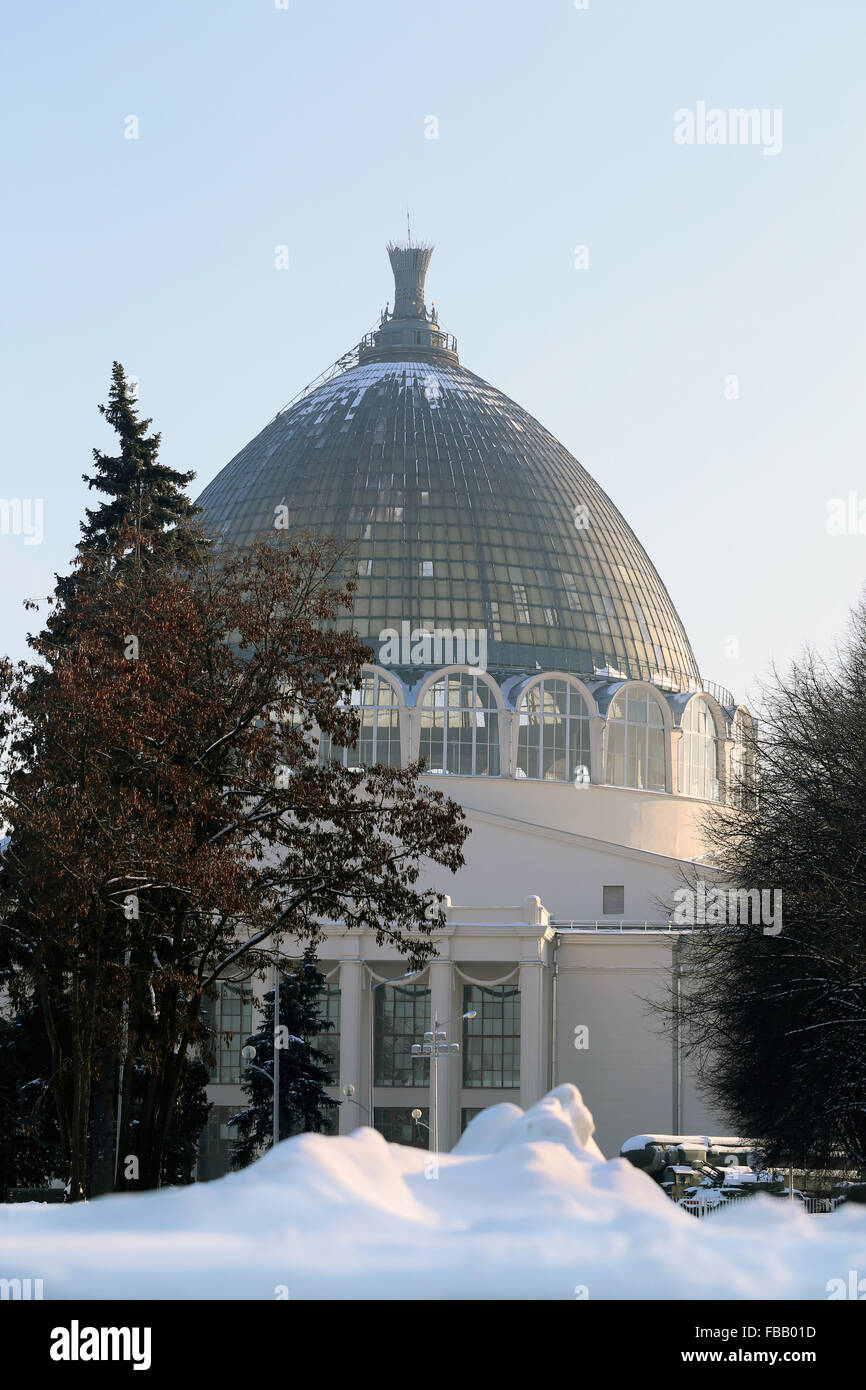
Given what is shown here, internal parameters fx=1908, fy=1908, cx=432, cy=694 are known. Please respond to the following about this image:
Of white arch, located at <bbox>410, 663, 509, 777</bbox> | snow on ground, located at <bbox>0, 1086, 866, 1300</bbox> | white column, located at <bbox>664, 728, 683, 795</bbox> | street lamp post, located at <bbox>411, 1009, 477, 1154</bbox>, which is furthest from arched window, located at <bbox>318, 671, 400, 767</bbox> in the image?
snow on ground, located at <bbox>0, 1086, 866, 1300</bbox>

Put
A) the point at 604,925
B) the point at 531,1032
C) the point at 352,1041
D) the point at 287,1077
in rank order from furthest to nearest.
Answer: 1. the point at 604,925
2. the point at 352,1041
3. the point at 531,1032
4. the point at 287,1077

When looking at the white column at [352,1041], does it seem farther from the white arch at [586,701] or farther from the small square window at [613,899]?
the white arch at [586,701]

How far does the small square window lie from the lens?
59844 mm

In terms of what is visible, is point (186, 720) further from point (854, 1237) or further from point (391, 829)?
point (854, 1237)

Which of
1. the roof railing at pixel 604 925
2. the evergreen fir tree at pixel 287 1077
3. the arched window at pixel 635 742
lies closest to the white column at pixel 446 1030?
the roof railing at pixel 604 925

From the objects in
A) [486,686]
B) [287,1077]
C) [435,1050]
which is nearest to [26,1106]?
[287,1077]

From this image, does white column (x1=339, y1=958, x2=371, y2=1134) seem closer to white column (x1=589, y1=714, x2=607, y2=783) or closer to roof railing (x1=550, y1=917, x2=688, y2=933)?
roof railing (x1=550, y1=917, x2=688, y2=933)

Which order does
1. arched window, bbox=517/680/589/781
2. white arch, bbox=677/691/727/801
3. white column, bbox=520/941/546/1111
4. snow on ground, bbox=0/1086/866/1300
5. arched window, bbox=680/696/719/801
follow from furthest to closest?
arched window, bbox=680/696/719/801 < white arch, bbox=677/691/727/801 < arched window, bbox=517/680/589/781 < white column, bbox=520/941/546/1111 < snow on ground, bbox=0/1086/866/1300

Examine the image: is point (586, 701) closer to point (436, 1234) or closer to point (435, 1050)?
point (435, 1050)

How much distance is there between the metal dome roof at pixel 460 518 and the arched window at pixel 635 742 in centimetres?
162

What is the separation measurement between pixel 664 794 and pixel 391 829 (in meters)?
39.0

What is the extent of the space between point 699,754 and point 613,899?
9095 millimetres

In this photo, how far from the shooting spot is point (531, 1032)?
53969 millimetres

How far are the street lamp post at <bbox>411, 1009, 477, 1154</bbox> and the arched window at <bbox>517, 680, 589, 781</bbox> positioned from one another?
923cm
